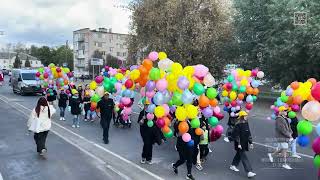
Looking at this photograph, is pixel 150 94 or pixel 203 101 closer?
pixel 203 101

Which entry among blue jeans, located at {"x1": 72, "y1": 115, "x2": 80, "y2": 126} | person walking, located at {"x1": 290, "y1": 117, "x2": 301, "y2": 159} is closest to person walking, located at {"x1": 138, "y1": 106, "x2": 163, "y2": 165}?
person walking, located at {"x1": 290, "y1": 117, "x2": 301, "y2": 159}

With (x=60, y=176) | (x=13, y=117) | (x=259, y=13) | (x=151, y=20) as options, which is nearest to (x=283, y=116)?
(x=60, y=176)

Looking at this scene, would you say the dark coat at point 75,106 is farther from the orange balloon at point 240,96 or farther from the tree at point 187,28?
the tree at point 187,28

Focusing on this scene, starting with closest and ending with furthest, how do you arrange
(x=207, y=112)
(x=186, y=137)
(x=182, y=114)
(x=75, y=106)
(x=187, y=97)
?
(x=186, y=137) < (x=182, y=114) < (x=187, y=97) < (x=207, y=112) < (x=75, y=106)

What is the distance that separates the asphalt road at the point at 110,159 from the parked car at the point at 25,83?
17628 millimetres

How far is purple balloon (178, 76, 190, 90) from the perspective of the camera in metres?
9.52

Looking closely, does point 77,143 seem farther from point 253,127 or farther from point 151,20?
point 151,20

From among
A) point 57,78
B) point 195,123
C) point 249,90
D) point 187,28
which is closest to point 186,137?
point 195,123

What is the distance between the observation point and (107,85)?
14609mm

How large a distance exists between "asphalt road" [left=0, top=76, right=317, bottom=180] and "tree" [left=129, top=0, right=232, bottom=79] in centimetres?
1409

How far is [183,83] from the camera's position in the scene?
9523mm

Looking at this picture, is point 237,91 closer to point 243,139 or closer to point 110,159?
point 243,139

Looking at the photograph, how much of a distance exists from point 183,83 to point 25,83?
2672cm

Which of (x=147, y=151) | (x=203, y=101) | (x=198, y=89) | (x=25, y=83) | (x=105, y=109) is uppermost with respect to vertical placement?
(x=198, y=89)
